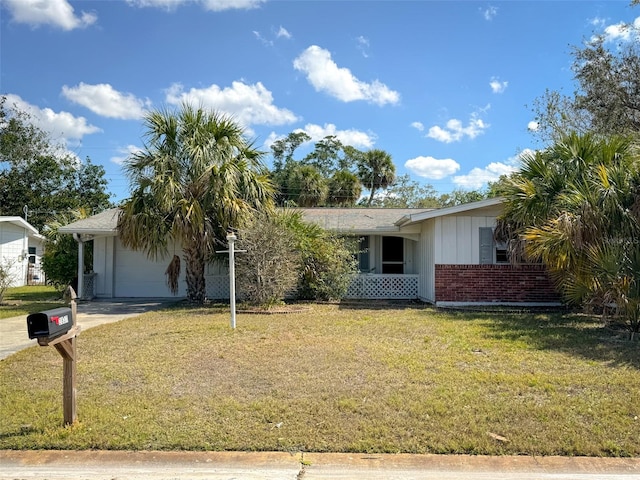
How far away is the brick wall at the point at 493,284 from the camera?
45.4ft

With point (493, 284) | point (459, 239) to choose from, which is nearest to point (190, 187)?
point (459, 239)

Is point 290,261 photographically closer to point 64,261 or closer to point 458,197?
point 64,261

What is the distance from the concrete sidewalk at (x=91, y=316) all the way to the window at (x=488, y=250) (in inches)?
365

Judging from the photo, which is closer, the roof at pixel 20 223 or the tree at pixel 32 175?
the roof at pixel 20 223

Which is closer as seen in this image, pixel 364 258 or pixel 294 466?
pixel 294 466

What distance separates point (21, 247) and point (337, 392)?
25945 millimetres

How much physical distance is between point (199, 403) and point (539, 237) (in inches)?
294

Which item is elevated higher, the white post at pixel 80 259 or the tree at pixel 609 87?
the tree at pixel 609 87

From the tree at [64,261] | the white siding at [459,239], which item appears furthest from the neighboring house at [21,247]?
the white siding at [459,239]

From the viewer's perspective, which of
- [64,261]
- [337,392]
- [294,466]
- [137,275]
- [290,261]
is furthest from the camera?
[137,275]

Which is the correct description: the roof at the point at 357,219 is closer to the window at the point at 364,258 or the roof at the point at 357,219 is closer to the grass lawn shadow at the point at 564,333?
the window at the point at 364,258

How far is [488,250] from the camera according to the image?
549 inches

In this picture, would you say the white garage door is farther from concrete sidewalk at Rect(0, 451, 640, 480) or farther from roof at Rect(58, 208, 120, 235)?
concrete sidewalk at Rect(0, 451, 640, 480)

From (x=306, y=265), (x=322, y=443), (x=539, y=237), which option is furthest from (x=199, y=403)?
(x=306, y=265)
